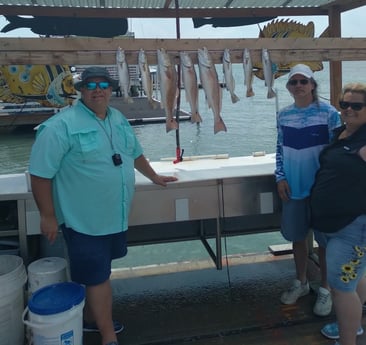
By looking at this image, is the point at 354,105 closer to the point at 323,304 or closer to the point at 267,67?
the point at 267,67

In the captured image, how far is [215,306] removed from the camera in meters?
3.02

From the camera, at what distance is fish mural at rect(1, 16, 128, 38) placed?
3.64 metres

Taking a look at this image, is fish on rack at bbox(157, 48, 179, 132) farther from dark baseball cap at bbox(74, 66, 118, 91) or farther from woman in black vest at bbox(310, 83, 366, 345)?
woman in black vest at bbox(310, 83, 366, 345)

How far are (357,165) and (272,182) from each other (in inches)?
42.3

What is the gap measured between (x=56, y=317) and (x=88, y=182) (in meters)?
0.70

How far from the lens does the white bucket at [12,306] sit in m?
2.35

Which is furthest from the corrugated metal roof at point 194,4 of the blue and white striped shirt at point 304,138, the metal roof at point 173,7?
the blue and white striped shirt at point 304,138

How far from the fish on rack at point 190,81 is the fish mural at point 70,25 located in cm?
134

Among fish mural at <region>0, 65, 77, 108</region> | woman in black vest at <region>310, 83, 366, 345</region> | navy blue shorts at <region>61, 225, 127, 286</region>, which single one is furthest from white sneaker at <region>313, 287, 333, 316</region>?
fish mural at <region>0, 65, 77, 108</region>

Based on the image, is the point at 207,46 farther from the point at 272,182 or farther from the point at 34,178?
the point at 34,178

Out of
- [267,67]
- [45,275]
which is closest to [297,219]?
[267,67]

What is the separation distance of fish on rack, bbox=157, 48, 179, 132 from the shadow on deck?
127 centimetres

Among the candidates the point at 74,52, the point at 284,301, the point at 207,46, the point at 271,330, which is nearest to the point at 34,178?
the point at 74,52

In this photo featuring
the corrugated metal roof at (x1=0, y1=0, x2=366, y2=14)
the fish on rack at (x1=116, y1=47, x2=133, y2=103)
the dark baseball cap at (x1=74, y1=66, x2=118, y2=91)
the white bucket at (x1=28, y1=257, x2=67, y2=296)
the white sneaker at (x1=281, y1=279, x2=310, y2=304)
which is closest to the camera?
the dark baseball cap at (x1=74, y1=66, x2=118, y2=91)
